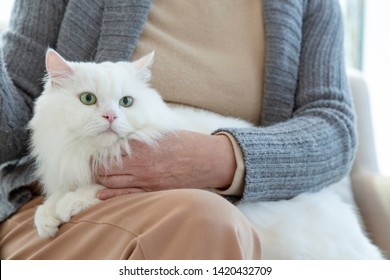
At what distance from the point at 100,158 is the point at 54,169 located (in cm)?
11

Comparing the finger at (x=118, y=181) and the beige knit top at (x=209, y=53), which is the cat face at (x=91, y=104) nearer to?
the finger at (x=118, y=181)

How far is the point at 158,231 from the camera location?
2.32 feet

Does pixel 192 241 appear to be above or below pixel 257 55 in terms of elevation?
below

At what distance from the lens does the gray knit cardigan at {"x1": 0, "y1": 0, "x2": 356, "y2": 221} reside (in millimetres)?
1003

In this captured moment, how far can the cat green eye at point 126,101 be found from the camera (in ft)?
2.91

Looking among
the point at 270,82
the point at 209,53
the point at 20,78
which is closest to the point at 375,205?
the point at 270,82

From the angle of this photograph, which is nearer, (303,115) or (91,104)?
(91,104)

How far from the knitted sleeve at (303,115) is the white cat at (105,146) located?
7 centimetres

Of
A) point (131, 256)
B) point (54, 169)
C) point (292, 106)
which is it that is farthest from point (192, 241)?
point (292, 106)

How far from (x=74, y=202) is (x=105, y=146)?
116 mm

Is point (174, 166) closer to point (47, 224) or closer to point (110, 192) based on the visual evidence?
point (110, 192)

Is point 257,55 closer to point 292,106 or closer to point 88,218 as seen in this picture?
point 292,106

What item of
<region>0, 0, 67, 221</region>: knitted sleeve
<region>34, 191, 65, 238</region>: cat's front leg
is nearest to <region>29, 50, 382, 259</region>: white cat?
<region>34, 191, 65, 238</region>: cat's front leg
